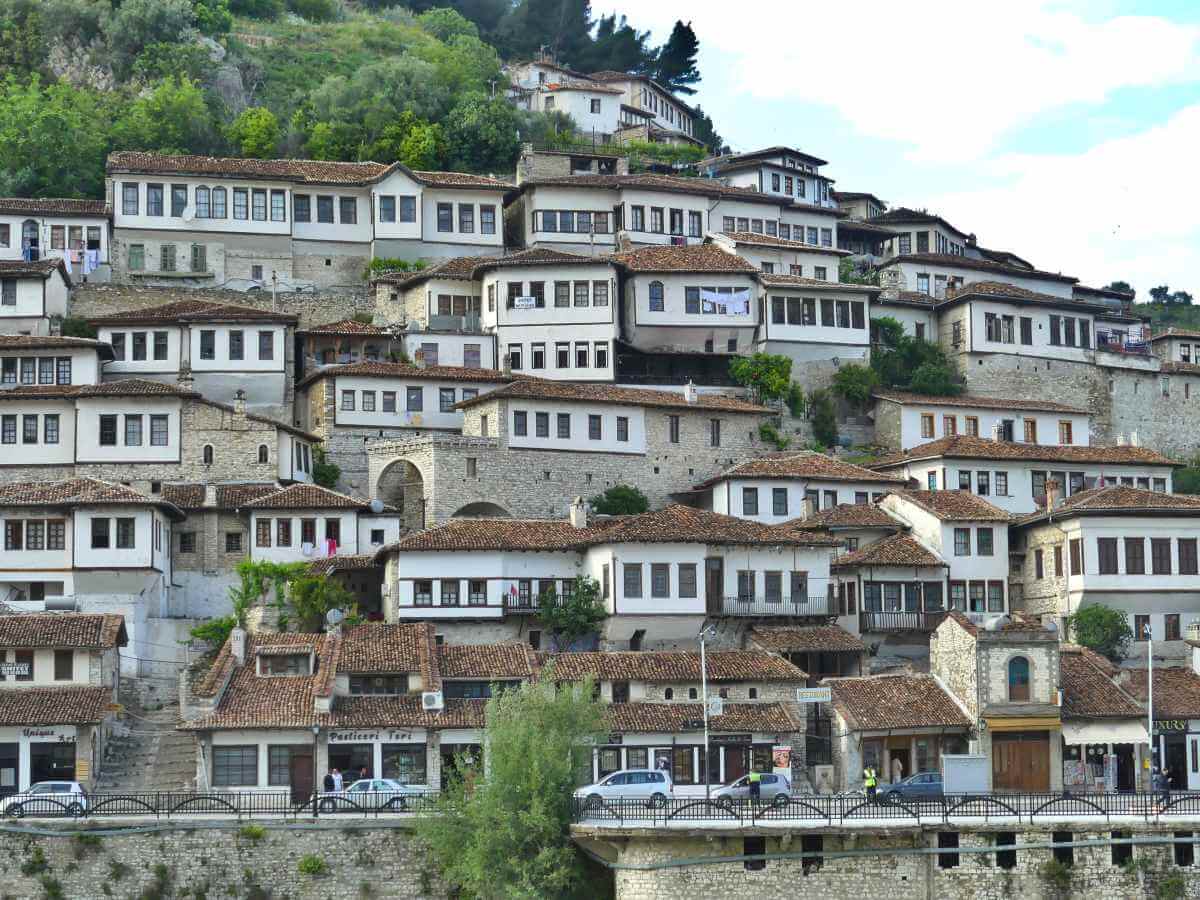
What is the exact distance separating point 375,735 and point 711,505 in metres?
22.2

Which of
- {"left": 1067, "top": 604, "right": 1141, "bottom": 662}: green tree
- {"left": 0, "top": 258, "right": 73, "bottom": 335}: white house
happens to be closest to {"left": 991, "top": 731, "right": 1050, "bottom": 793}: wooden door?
{"left": 1067, "top": 604, "right": 1141, "bottom": 662}: green tree

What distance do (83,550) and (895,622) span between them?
2584 centimetres

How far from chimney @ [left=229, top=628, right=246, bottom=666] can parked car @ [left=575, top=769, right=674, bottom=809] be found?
11.2m

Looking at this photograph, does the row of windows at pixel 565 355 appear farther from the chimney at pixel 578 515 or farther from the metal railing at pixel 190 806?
the metal railing at pixel 190 806

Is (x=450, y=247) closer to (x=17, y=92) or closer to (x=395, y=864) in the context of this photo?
(x=17, y=92)

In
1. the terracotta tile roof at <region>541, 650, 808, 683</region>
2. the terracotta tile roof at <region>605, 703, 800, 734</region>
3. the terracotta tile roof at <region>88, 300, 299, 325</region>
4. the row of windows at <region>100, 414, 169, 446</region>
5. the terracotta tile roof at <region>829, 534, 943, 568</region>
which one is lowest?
the terracotta tile roof at <region>605, 703, 800, 734</region>

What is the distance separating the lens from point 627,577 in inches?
2402

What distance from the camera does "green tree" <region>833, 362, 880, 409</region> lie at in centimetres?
8081

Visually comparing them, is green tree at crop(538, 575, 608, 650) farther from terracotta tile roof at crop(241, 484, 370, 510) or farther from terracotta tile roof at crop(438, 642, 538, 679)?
terracotta tile roof at crop(241, 484, 370, 510)

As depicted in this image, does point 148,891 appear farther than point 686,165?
No

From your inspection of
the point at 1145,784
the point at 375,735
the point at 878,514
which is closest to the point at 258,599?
the point at 375,735

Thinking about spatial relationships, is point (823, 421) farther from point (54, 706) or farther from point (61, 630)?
point (54, 706)

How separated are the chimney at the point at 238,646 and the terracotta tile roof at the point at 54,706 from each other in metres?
3.50

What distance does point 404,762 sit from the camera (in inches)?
2088
